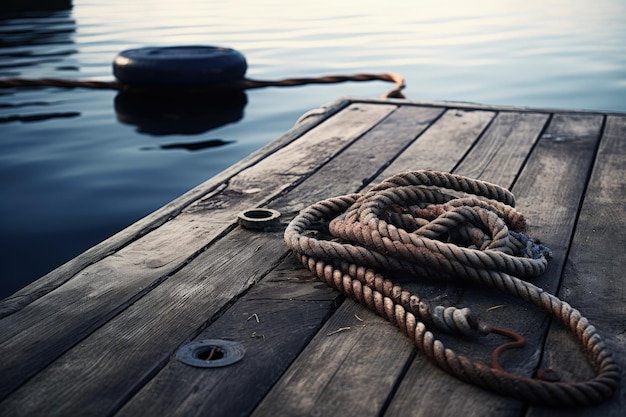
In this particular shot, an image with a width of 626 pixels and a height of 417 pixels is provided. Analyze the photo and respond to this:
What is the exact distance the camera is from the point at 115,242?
2439 millimetres

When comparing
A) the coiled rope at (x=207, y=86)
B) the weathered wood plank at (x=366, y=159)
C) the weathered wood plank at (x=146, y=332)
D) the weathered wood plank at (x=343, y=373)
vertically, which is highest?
the weathered wood plank at (x=343, y=373)

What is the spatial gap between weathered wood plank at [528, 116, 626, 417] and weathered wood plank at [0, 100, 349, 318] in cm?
117

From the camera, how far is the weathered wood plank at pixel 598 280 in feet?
5.63

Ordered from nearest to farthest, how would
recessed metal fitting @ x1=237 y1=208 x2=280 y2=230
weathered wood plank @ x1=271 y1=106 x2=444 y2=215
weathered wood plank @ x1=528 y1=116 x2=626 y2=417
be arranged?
weathered wood plank @ x1=528 y1=116 x2=626 y2=417
recessed metal fitting @ x1=237 y1=208 x2=280 y2=230
weathered wood plank @ x1=271 y1=106 x2=444 y2=215

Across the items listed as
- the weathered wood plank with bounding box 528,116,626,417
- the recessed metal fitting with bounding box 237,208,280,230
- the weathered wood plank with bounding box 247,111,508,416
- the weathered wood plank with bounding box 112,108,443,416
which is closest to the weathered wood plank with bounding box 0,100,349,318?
the recessed metal fitting with bounding box 237,208,280,230

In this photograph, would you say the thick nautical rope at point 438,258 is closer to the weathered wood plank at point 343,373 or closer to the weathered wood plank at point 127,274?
the weathered wood plank at point 343,373

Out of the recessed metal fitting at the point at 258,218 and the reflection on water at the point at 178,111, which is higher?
the recessed metal fitting at the point at 258,218

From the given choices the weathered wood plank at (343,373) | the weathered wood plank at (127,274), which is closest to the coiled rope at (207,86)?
the weathered wood plank at (127,274)

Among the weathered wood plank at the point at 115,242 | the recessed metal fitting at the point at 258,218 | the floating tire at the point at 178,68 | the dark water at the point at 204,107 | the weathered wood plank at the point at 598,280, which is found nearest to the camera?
the weathered wood plank at the point at 598,280

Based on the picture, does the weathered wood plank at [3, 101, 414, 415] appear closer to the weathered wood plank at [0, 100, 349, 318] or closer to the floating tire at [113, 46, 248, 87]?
the weathered wood plank at [0, 100, 349, 318]

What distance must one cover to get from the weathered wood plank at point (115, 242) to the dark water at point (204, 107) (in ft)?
3.28

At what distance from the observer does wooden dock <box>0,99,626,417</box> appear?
161 centimetres

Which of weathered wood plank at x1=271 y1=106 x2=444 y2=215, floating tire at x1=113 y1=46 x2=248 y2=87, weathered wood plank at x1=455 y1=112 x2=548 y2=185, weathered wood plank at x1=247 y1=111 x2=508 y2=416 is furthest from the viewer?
floating tire at x1=113 y1=46 x2=248 y2=87

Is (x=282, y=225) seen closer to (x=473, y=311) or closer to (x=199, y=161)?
(x=473, y=311)
